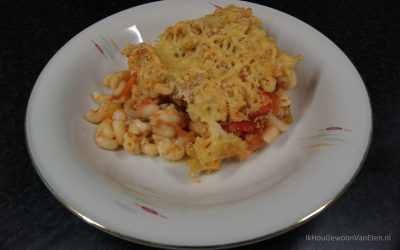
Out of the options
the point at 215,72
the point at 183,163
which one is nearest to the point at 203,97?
the point at 215,72

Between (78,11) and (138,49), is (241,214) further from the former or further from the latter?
(78,11)

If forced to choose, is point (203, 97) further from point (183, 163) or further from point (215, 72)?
point (183, 163)

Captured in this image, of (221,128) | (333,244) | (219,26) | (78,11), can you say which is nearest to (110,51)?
(219,26)

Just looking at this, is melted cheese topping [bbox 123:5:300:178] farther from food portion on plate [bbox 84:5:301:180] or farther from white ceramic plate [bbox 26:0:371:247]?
white ceramic plate [bbox 26:0:371:247]

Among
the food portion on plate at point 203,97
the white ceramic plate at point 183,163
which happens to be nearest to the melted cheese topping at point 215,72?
the food portion on plate at point 203,97

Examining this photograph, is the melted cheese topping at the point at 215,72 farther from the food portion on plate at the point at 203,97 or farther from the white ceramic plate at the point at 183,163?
→ the white ceramic plate at the point at 183,163

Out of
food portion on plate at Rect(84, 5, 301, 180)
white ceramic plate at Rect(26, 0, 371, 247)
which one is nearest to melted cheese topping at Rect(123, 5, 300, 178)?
food portion on plate at Rect(84, 5, 301, 180)
